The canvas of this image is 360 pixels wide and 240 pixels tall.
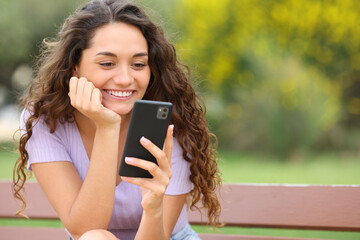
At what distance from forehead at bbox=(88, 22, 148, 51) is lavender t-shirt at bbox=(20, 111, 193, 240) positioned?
19.5 inches

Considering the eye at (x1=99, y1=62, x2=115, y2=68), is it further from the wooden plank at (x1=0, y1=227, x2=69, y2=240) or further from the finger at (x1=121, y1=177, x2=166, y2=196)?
the wooden plank at (x1=0, y1=227, x2=69, y2=240)

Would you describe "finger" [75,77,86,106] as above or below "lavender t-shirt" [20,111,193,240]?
above

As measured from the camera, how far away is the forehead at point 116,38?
2377 mm

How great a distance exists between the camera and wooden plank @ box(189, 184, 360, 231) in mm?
2732

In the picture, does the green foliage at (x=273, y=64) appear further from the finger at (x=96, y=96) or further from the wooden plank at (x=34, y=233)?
the finger at (x=96, y=96)

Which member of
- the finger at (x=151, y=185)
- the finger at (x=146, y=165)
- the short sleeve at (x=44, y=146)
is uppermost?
the finger at (x=146, y=165)

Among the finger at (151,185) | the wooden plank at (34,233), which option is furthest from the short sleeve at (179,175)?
the wooden plank at (34,233)

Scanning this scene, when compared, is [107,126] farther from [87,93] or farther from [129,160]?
[129,160]

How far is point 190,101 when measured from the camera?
2.75 m

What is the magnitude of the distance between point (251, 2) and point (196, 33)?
204 cm

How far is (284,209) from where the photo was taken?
285 centimetres

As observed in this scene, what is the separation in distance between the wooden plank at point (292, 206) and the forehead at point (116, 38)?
3.58 feet

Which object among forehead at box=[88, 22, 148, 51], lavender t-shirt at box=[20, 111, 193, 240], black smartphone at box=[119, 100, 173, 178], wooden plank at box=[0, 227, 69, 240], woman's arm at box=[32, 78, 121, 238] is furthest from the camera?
wooden plank at box=[0, 227, 69, 240]

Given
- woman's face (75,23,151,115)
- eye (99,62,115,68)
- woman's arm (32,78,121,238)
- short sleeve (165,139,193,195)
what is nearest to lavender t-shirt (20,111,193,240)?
short sleeve (165,139,193,195)
